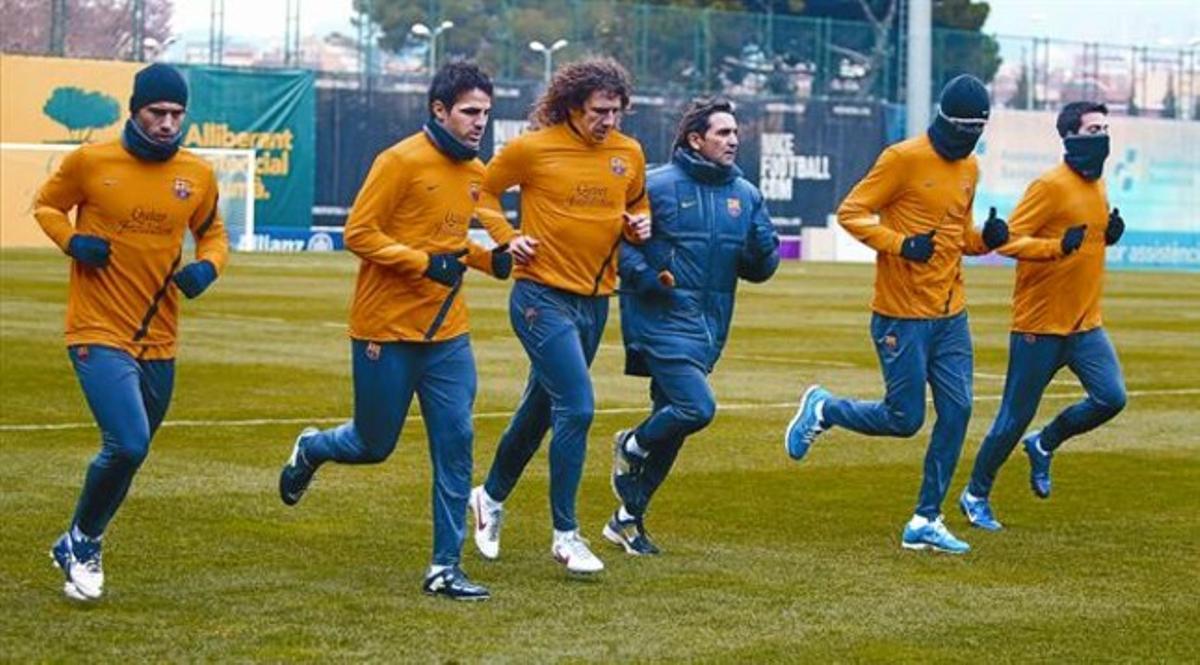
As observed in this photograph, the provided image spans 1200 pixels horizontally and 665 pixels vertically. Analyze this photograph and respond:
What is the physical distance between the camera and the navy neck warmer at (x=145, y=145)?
10758 mm

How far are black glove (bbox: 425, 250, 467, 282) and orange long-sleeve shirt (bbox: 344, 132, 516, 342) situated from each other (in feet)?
0.14

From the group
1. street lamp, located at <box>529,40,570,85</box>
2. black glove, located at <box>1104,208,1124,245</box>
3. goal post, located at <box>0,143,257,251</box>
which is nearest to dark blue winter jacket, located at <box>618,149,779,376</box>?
black glove, located at <box>1104,208,1124,245</box>

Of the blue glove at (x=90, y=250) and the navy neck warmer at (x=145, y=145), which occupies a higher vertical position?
the navy neck warmer at (x=145, y=145)

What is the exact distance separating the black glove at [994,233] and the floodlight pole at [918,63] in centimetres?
3686

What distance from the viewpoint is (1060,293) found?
45.7ft

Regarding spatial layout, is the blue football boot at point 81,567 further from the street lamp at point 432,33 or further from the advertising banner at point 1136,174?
the street lamp at point 432,33

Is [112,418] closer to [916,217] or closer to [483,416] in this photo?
[916,217]

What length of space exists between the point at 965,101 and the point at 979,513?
2.25 metres

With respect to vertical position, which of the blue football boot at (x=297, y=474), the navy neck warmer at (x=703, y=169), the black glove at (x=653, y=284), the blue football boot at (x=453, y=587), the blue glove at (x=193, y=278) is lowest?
the blue football boot at (x=453, y=587)

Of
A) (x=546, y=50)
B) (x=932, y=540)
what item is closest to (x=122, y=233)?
(x=932, y=540)

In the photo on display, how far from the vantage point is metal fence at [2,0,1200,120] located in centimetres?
6569

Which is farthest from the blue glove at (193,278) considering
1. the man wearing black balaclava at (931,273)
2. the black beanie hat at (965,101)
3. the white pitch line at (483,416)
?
the white pitch line at (483,416)

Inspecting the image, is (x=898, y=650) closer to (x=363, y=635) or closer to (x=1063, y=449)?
(x=363, y=635)

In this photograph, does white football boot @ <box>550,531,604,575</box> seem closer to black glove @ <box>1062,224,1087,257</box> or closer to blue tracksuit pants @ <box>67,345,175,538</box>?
blue tracksuit pants @ <box>67,345,175,538</box>
